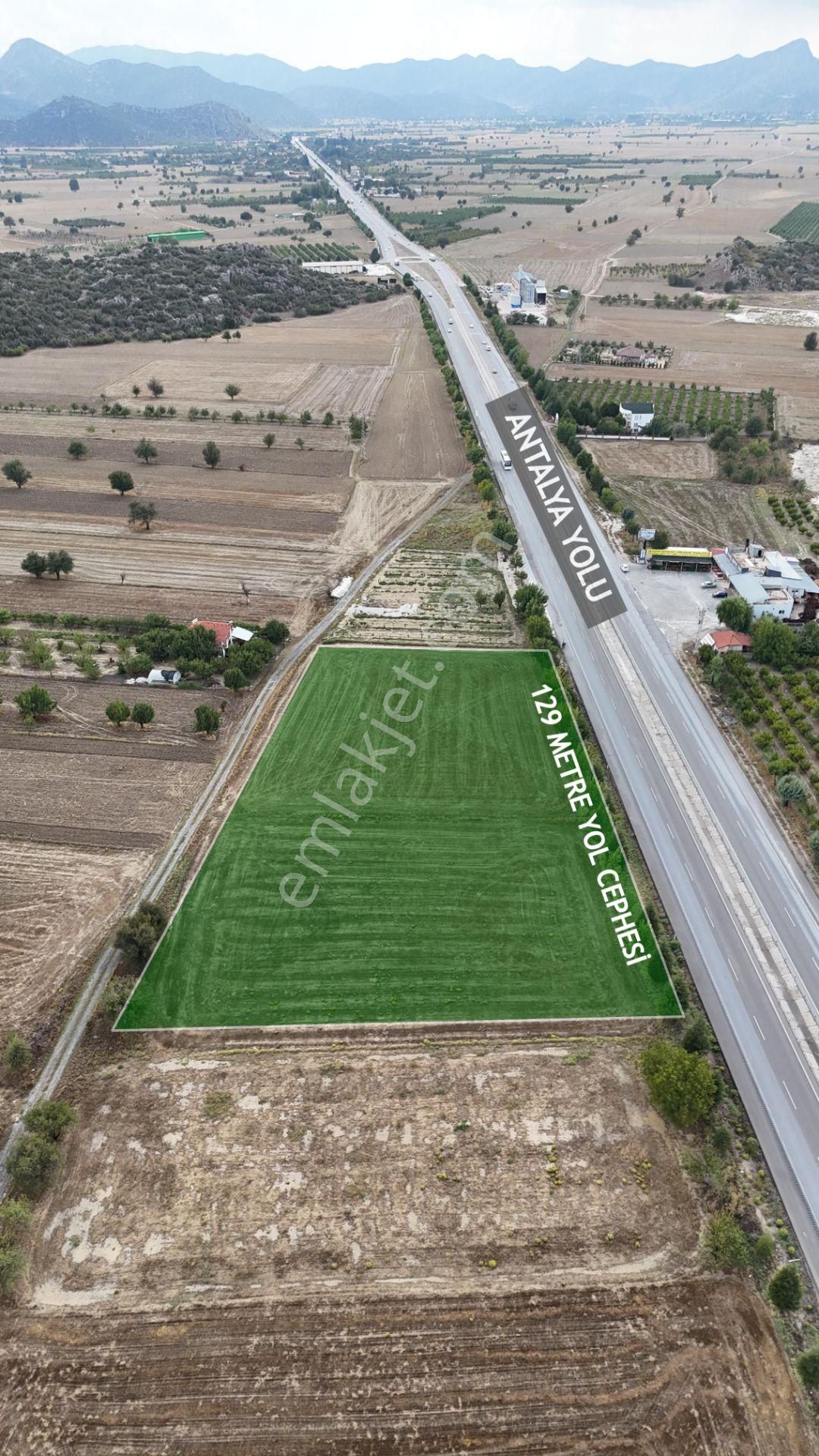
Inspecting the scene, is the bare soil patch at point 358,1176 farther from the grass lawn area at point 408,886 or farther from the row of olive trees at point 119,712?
the row of olive trees at point 119,712

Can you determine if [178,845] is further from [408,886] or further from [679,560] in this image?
[679,560]

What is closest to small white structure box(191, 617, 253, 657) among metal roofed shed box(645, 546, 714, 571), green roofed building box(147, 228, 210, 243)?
metal roofed shed box(645, 546, 714, 571)

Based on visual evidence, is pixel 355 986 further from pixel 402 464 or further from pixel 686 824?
pixel 402 464

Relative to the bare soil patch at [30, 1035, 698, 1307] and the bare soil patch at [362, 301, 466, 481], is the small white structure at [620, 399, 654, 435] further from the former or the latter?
the bare soil patch at [30, 1035, 698, 1307]

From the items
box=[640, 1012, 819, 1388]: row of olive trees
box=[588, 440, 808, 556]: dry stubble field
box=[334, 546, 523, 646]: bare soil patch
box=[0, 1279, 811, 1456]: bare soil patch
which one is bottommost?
box=[0, 1279, 811, 1456]: bare soil patch

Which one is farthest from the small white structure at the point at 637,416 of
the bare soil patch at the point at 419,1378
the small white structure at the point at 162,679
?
the bare soil patch at the point at 419,1378

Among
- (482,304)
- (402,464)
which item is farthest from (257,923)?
(482,304)
